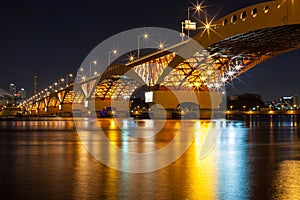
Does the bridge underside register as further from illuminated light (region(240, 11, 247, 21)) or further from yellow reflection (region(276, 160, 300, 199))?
yellow reflection (region(276, 160, 300, 199))

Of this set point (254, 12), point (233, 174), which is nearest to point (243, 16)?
point (254, 12)

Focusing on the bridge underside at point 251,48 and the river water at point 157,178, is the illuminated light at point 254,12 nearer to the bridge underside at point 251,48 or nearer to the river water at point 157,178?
the bridge underside at point 251,48

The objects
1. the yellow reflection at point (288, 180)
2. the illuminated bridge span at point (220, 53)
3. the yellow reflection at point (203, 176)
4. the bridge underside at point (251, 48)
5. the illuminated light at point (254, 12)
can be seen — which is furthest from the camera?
the bridge underside at point (251, 48)

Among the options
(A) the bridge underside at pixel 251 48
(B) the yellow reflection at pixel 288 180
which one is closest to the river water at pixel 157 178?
(B) the yellow reflection at pixel 288 180

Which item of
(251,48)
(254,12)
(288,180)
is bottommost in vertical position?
(288,180)

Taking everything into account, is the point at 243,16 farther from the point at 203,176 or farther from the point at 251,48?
the point at 203,176

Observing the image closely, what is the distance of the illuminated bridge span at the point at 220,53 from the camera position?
39875mm

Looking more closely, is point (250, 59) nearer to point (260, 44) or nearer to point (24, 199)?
point (260, 44)

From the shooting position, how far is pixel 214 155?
16.6 metres

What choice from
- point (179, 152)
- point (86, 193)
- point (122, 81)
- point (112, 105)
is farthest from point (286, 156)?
point (112, 105)

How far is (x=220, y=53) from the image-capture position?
58.1 meters

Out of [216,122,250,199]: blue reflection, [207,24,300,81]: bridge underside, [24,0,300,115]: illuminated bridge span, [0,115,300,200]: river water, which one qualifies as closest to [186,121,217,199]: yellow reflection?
[0,115,300,200]: river water

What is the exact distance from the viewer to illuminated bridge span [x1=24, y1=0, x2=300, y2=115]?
3988 centimetres

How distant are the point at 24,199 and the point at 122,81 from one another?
98461mm
